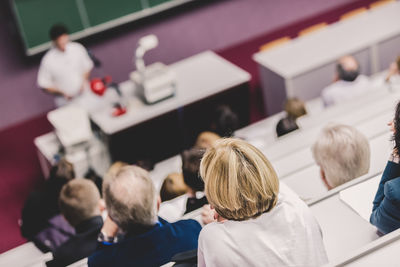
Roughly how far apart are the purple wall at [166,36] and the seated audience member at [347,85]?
8.44 ft

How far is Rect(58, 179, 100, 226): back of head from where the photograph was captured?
265cm

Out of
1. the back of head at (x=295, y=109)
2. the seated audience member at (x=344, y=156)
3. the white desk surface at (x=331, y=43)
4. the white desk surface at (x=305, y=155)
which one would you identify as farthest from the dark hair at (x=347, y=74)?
the seated audience member at (x=344, y=156)

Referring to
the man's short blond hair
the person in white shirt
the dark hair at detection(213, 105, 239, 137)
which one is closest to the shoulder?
the man's short blond hair

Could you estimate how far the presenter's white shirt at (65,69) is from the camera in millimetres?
5316

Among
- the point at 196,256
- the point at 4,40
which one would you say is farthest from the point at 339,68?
the point at 4,40

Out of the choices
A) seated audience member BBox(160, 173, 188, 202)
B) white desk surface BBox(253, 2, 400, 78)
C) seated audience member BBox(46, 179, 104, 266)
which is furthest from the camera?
white desk surface BBox(253, 2, 400, 78)

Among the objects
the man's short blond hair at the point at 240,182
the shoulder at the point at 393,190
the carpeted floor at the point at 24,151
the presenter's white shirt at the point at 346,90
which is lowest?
the carpeted floor at the point at 24,151

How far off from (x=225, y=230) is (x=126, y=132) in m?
3.08

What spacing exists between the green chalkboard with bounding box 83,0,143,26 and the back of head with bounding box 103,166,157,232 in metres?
4.43

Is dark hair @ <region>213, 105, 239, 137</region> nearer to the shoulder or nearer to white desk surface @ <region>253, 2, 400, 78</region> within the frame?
white desk surface @ <region>253, 2, 400, 78</region>

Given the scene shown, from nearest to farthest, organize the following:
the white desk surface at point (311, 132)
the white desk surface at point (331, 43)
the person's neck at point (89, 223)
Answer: the person's neck at point (89, 223)
the white desk surface at point (311, 132)
the white desk surface at point (331, 43)

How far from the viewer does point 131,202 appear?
215 cm

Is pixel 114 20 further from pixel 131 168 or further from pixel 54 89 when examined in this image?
pixel 131 168

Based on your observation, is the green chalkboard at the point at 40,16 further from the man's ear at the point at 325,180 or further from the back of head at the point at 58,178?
the man's ear at the point at 325,180
